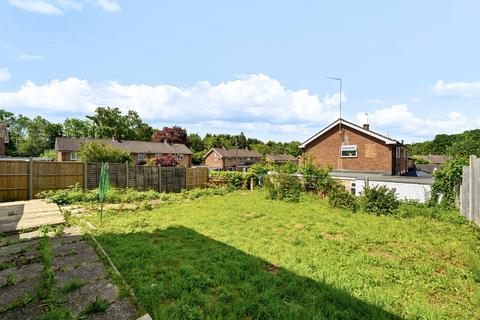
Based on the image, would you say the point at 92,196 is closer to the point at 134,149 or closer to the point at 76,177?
the point at 76,177

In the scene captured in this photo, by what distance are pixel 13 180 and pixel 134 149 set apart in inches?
1299

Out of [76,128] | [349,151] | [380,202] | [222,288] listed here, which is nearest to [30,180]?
[222,288]

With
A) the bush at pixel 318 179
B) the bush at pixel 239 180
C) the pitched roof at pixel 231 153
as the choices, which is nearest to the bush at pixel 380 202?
the bush at pixel 318 179

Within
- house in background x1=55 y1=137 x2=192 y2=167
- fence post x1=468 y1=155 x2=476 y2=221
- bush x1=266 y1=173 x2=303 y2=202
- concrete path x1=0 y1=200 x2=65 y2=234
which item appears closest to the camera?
concrete path x1=0 y1=200 x2=65 y2=234

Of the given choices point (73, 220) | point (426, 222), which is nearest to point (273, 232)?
point (426, 222)

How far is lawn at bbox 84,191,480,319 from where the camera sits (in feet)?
11.5

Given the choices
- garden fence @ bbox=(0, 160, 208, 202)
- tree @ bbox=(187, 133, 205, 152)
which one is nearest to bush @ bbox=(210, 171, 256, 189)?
garden fence @ bbox=(0, 160, 208, 202)

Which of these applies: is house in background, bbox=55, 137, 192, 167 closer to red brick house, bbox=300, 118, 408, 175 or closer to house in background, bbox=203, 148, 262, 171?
house in background, bbox=203, 148, 262, 171

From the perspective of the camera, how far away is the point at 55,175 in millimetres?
13906

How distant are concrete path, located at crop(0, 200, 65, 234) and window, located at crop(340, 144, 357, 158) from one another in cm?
1991

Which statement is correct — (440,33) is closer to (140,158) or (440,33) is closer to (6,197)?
(6,197)

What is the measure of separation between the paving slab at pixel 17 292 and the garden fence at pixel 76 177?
38.9 feet

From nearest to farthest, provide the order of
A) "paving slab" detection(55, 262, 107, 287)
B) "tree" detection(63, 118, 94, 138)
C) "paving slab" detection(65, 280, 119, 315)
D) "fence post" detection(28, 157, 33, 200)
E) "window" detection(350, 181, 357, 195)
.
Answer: "paving slab" detection(65, 280, 119, 315)
"paving slab" detection(55, 262, 107, 287)
"fence post" detection(28, 157, 33, 200)
"window" detection(350, 181, 357, 195)
"tree" detection(63, 118, 94, 138)

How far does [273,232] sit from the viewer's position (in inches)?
291
